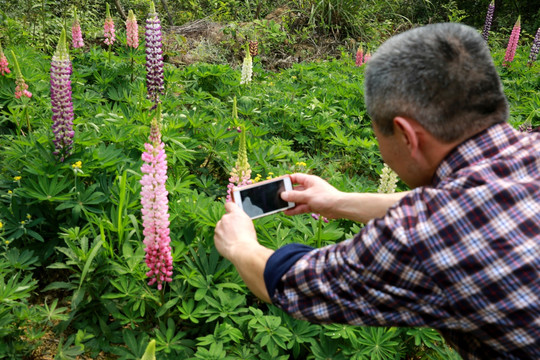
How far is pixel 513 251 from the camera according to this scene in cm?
111

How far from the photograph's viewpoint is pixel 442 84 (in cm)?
126

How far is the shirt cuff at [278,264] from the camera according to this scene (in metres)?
1.38

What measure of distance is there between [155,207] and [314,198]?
711 mm

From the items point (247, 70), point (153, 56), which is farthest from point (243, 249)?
point (247, 70)

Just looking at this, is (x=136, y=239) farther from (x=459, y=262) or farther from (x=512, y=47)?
(x=512, y=47)

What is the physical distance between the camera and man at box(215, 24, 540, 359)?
1117mm

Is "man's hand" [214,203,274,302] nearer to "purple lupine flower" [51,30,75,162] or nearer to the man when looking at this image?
the man

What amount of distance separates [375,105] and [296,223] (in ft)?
4.52

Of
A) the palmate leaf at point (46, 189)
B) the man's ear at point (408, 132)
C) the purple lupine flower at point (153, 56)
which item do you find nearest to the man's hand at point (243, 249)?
the man's ear at point (408, 132)

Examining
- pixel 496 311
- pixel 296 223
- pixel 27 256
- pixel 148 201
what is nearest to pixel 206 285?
pixel 148 201

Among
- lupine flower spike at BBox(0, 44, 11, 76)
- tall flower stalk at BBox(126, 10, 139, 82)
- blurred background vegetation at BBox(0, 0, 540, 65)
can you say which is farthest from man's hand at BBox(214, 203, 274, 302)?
blurred background vegetation at BBox(0, 0, 540, 65)

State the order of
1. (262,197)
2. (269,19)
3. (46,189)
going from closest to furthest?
(262,197)
(46,189)
(269,19)

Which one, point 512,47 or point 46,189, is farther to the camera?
point 512,47

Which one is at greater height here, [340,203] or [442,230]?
[442,230]
